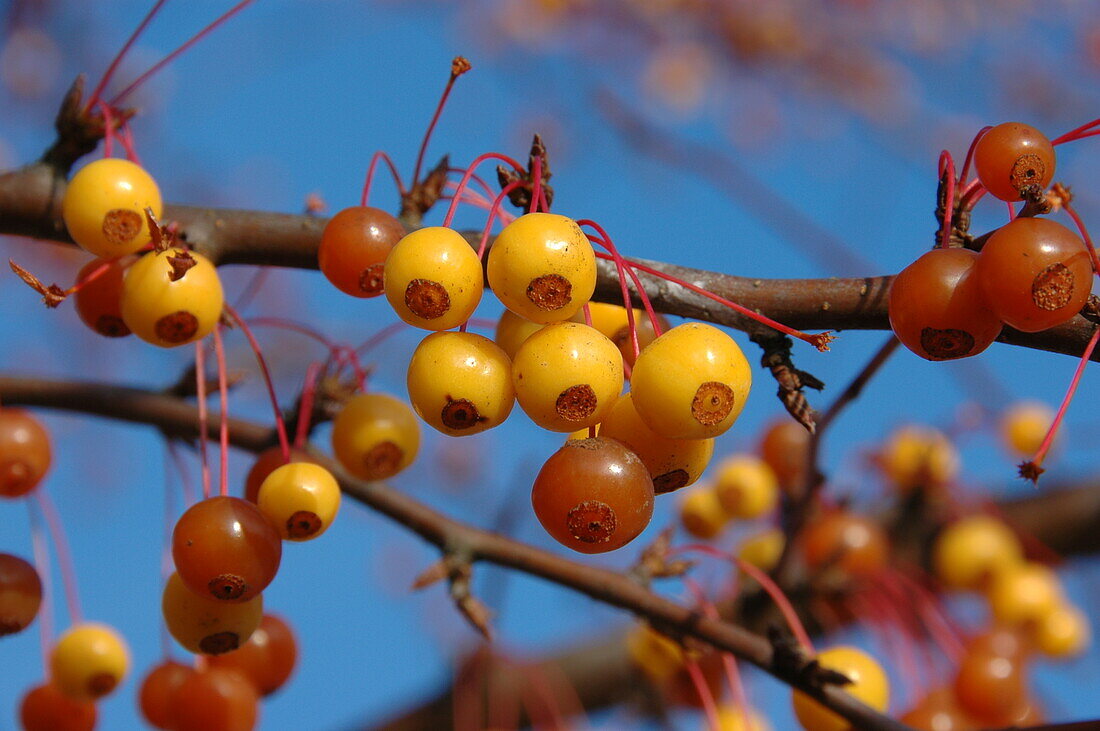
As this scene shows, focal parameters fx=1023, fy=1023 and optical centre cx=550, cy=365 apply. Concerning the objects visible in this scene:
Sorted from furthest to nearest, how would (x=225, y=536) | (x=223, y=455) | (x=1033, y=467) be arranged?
(x=223, y=455), (x=225, y=536), (x=1033, y=467)

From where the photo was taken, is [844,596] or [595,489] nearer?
[595,489]

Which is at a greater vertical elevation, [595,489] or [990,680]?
[990,680]

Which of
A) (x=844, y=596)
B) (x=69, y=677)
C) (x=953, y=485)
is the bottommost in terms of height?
(x=69, y=677)

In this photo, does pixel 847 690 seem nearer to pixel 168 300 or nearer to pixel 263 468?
pixel 263 468

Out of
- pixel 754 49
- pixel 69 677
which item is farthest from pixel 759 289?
pixel 754 49

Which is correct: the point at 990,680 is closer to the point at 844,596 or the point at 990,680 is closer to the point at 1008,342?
the point at 844,596

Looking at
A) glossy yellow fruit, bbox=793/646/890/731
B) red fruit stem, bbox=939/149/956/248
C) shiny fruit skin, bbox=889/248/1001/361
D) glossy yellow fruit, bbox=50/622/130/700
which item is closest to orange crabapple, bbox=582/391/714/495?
shiny fruit skin, bbox=889/248/1001/361

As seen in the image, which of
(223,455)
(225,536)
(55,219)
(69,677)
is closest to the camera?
(225,536)

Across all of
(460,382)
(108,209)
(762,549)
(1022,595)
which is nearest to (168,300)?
(108,209)
